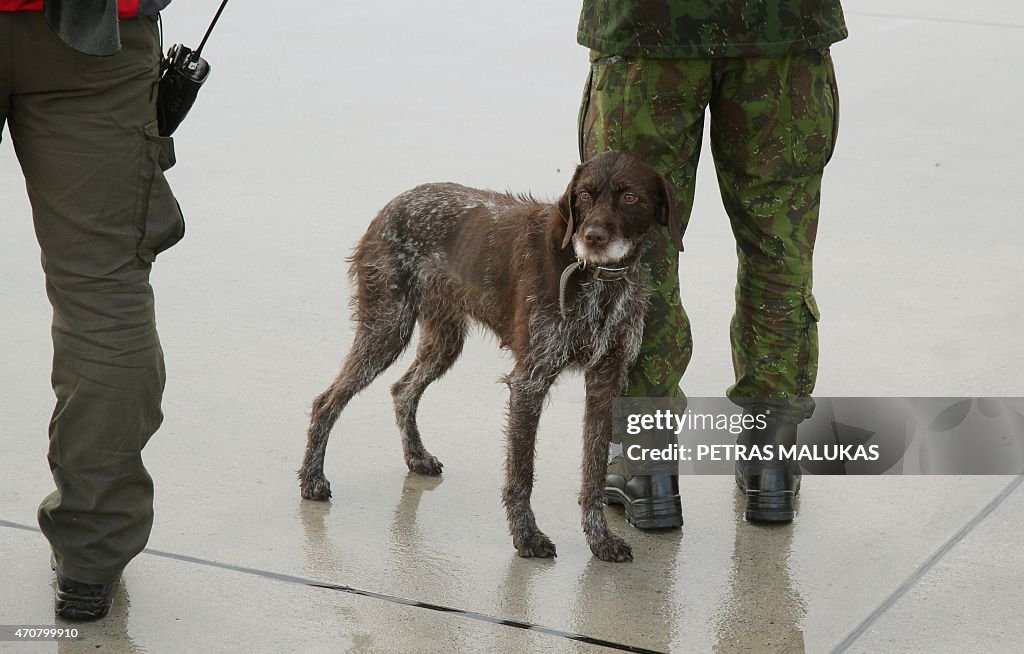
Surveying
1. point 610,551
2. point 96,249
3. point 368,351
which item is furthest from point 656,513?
point 96,249

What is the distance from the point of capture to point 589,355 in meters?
3.87

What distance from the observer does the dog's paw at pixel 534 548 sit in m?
3.84

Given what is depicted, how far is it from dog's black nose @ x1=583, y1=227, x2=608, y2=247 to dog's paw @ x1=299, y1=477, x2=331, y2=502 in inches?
44.8

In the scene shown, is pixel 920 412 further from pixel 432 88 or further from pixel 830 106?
pixel 432 88

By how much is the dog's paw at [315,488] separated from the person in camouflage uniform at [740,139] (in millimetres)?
840

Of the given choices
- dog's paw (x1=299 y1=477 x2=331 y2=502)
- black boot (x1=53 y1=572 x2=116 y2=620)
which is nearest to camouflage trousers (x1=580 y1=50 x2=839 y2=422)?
dog's paw (x1=299 y1=477 x2=331 y2=502)

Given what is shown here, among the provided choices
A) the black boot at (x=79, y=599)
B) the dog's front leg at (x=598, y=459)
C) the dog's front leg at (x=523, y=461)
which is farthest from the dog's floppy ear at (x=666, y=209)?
the black boot at (x=79, y=599)

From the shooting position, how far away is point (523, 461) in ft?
12.8

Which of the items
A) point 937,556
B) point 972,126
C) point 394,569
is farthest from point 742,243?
point 972,126

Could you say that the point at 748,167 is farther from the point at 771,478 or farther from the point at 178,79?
→ the point at 178,79

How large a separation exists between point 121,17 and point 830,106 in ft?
6.19

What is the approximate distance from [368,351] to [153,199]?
1.13 metres

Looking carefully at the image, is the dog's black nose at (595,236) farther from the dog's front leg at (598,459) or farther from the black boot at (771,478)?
the black boot at (771,478)

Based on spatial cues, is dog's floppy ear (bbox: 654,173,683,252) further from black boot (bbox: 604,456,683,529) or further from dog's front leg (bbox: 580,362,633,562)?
black boot (bbox: 604,456,683,529)
